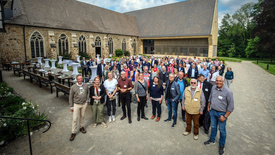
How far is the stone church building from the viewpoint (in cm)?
1755

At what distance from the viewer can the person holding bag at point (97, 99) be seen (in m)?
4.89

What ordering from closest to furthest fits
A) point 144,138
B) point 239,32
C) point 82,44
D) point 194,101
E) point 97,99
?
point 194,101, point 144,138, point 97,99, point 82,44, point 239,32

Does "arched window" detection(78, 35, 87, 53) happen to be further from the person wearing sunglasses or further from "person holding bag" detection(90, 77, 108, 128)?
the person wearing sunglasses

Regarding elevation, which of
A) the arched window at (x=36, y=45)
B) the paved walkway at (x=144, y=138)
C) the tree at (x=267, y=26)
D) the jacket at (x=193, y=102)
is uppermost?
the tree at (x=267, y=26)

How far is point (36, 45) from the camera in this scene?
18672mm

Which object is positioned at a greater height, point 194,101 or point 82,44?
point 82,44

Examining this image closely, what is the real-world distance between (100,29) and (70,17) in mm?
5201

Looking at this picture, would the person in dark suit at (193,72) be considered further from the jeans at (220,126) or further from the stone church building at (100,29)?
the stone church building at (100,29)

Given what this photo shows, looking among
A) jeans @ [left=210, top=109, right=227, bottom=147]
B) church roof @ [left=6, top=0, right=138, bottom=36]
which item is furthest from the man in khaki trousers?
church roof @ [left=6, top=0, right=138, bottom=36]

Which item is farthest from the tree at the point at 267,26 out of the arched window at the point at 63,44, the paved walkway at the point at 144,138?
the arched window at the point at 63,44

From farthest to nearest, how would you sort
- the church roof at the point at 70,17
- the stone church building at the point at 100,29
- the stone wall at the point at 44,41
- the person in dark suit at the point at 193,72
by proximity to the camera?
the church roof at the point at 70,17, the stone church building at the point at 100,29, the stone wall at the point at 44,41, the person in dark suit at the point at 193,72

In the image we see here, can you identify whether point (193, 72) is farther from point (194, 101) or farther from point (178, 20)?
point (178, 20)

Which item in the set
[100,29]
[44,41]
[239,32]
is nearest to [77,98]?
[44,41]

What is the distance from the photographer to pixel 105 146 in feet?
13.4
